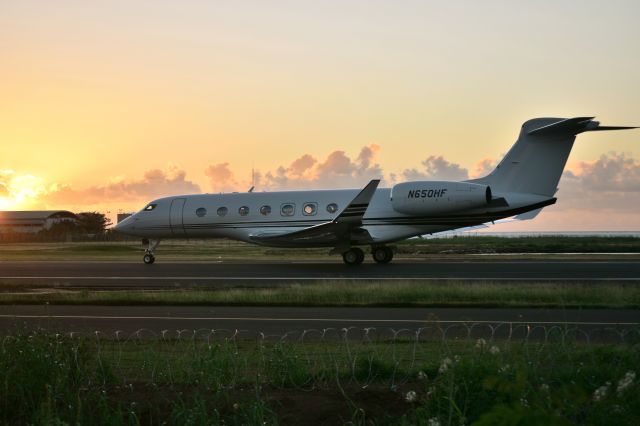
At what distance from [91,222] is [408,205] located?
101 m

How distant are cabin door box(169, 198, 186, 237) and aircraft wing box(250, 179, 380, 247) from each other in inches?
199

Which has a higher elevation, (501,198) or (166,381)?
(501,198)

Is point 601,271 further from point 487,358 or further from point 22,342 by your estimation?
point 22,342

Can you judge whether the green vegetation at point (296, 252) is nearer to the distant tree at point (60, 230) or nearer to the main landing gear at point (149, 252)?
the main landing gear at point (149, 252)

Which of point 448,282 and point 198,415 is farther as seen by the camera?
point 448,282

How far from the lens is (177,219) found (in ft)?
113

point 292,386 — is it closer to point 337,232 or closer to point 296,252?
point 337,232

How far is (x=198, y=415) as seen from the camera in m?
6.65

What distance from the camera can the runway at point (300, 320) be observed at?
13.8 m

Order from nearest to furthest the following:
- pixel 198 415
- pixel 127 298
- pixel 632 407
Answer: pixel 632 407 < pixel 198 415 < pixel 127 298

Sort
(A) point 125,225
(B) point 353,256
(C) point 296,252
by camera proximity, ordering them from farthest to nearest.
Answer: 1. (C) point 296,252
2. (A) point 125,225
3. (B) point 353,256

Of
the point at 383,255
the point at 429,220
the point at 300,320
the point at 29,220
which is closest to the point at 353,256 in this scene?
the point at 383,255

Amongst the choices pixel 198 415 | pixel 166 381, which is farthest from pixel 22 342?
pixel 198 415

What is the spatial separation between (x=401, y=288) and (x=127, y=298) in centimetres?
716
